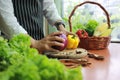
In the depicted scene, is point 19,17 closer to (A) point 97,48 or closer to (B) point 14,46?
(A) point 97,48

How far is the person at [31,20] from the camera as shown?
3.95 ft

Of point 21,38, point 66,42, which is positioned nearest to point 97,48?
point 66,42

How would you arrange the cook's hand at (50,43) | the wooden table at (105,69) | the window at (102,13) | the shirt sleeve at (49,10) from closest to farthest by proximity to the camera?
the wooden table at (105,69) → the cook's hand at (50,43) → the shirt sleeve at (49,10) → the window at (102,13)

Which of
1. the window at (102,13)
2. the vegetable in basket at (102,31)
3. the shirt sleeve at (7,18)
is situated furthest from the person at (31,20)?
the window at (102,13)

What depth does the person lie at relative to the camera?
1204 mm

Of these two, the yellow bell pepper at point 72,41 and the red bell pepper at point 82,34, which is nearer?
the yellow bell pepper at point 72,41

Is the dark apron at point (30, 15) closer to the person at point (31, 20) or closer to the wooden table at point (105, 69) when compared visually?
the person at point (31, 20)

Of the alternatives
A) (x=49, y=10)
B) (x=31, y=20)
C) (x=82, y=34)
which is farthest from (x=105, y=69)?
(x=49, y=10)

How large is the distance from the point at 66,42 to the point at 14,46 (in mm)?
709

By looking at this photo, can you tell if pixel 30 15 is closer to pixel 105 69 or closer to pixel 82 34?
pixel 82 34

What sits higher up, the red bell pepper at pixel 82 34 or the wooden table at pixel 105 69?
the red bell pepper at pixel 82 34

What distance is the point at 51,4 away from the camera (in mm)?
1865

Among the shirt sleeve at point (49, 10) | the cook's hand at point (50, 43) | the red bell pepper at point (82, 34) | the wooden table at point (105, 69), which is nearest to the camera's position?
the wooden table at point (105, 69)

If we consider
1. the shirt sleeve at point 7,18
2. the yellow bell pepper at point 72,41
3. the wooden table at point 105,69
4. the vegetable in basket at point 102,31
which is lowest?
the wooden table at point 105,69
